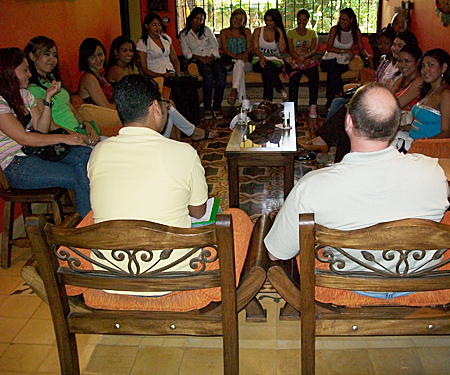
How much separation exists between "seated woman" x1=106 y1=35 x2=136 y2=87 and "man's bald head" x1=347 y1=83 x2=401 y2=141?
3.28 meters

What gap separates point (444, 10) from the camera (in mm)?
4773

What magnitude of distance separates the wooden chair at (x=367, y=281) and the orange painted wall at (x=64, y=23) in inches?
111

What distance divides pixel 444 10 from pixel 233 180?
3129mm

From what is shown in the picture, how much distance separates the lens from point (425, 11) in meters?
5.61

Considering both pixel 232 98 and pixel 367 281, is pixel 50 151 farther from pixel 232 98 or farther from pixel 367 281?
pixel 232 98

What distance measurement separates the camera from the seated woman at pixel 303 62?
607cm

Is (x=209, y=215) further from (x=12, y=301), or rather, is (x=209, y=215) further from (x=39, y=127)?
(x=39, y=127)

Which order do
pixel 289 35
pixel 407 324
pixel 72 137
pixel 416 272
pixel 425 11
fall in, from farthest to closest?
pixel 289 35, pixel 425 11, pixel 72 137, pixel 407 324, pixel 416 272

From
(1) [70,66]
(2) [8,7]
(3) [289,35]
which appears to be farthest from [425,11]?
(2) [8,7]

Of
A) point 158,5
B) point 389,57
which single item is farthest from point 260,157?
point 158,5

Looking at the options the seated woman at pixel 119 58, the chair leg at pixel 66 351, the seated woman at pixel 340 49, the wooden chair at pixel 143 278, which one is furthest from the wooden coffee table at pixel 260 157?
the seated woman at pixel 340 49

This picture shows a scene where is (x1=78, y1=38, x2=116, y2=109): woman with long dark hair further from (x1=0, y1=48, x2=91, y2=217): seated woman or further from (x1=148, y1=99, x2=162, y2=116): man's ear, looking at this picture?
(x1=148, y1=99, x2=162, y2=116): man's ear

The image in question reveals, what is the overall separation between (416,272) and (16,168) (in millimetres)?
2228

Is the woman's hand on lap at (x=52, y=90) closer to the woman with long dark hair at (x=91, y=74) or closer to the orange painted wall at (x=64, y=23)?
the orange painted wall at (x=64, y=23)
